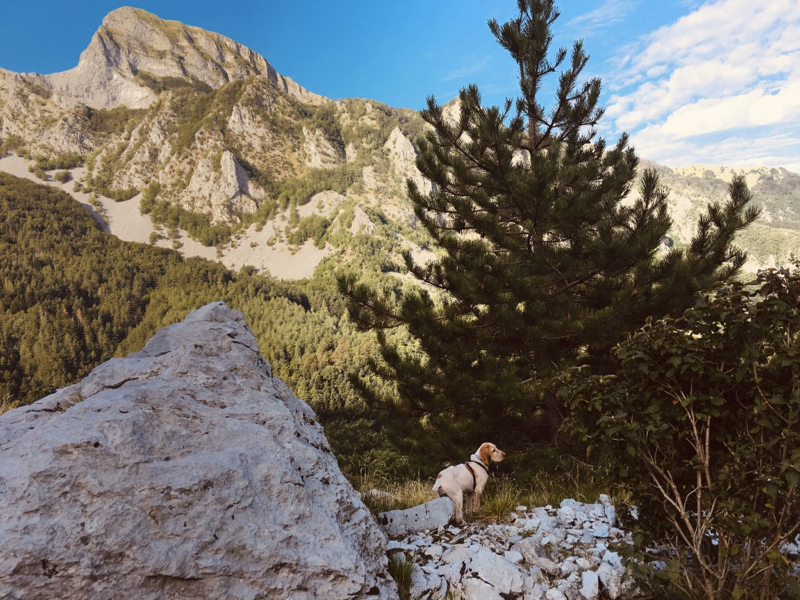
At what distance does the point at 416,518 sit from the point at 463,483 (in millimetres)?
690

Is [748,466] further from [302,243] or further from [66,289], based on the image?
[302,243]

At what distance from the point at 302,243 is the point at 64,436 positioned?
17558 cm

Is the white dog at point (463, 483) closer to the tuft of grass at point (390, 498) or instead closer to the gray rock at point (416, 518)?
the gray rock at point (416, 518)

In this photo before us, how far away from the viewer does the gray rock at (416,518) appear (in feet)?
12.7

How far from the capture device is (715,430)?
9.50 feet

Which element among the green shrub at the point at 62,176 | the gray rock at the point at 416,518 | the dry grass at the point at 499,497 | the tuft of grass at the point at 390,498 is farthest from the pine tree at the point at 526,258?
the green shrub at the point at 62,176

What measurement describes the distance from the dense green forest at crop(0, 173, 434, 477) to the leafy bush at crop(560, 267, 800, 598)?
51.0m

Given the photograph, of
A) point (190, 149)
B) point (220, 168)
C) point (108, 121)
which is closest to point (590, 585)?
point (220, 168)

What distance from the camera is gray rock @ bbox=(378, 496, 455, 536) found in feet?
12.7

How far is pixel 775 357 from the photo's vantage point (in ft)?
8.38

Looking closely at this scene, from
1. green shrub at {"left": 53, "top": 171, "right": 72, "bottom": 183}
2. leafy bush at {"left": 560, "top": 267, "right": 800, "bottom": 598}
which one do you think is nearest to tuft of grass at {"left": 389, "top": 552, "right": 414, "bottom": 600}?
leafy bush at {"left": 560, "top": 267, "right": 800, "bottom": 598}

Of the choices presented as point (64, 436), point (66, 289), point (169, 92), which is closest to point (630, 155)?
point (64, 436)

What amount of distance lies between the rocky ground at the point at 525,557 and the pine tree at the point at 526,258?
3490mm

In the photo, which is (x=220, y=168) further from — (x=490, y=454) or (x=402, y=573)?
(x=402, y=573)
